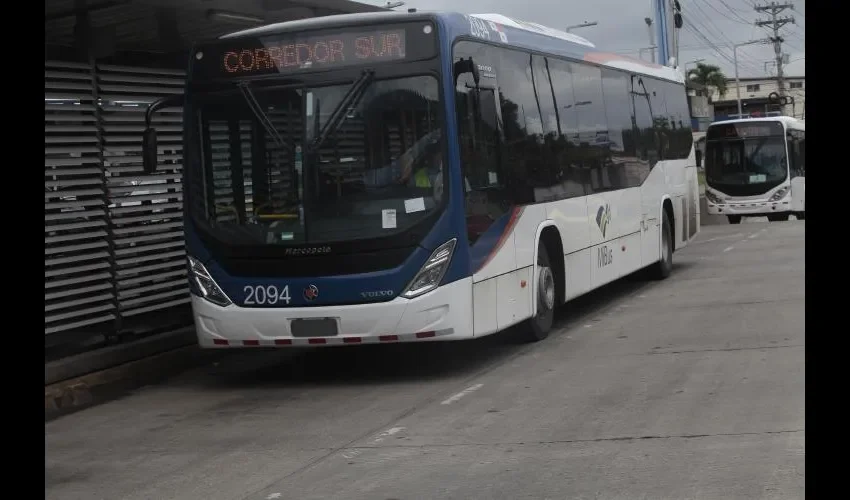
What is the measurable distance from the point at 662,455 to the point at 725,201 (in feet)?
101

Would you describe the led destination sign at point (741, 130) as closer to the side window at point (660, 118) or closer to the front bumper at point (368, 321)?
the side window at point (660, 118)

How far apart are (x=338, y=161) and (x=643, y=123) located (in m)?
8.25

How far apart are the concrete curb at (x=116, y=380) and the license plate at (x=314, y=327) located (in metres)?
1.90

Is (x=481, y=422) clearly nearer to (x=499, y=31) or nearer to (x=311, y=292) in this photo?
(x=311, y=292)

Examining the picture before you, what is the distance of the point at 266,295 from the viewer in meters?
10.3

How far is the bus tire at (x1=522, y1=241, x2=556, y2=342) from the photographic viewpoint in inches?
482

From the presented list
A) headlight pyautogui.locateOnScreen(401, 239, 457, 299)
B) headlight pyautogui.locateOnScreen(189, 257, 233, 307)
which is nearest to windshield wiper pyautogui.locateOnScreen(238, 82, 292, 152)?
headlight pyautogui.locateOnScreen(189, 257, 233, 307)

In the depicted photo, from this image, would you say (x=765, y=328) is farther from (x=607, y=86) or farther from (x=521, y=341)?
(x=607, y=86)

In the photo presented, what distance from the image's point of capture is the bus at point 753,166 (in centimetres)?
3612

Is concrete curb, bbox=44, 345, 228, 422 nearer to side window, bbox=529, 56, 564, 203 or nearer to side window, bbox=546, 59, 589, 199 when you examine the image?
side window, bbox=529, 56, 564, 203

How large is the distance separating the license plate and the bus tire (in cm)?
266

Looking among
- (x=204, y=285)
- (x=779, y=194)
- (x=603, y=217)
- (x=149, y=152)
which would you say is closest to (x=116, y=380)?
(x=204, y=285)
